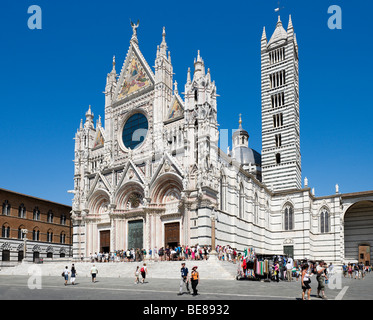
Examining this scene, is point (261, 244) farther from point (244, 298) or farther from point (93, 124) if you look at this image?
point (244, 298)

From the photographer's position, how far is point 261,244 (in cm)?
4197

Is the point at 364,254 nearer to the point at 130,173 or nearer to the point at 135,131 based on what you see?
the point at 130,173

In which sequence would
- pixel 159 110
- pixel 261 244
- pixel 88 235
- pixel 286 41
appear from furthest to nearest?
pixel 286 41 → pixel 261 244 → pixel 88 235 → pixel 159 110

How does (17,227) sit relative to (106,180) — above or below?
below

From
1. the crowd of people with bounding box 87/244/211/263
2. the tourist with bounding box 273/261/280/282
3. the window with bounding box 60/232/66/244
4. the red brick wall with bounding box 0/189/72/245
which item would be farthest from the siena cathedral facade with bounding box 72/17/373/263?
the window with bounding box 60/232/66/244

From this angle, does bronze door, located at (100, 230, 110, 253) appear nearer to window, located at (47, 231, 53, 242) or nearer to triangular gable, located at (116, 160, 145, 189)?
triangular gable, located at (116, 160, 145, 189)

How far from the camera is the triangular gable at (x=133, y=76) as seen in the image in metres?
38.4

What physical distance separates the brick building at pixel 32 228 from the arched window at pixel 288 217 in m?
26.5

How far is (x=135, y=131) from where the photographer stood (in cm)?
3803

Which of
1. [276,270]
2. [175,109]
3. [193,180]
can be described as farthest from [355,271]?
[175,109]

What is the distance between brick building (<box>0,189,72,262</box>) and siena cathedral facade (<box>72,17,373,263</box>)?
8216 mm

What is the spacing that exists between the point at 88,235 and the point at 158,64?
17274 millimetres

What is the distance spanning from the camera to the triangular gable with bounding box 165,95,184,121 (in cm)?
3484
